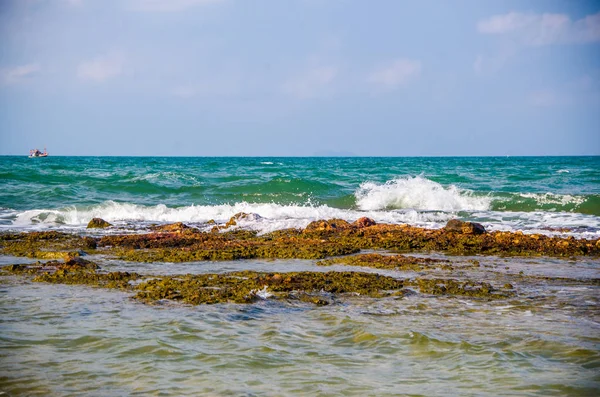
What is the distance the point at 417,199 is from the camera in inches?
969

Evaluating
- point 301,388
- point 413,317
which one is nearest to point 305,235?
point 413,317

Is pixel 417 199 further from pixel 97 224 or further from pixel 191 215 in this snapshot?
pixel 97 224

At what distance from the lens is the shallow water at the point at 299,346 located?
15.3ft

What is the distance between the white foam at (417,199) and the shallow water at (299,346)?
1663 centimetres

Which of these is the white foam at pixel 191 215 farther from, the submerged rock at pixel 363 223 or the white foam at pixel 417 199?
the white foam at pixel 417 199

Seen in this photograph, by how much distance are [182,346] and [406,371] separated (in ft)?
6.84

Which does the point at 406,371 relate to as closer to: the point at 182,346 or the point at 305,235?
the point at 182,346

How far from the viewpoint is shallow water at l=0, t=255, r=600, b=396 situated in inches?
184

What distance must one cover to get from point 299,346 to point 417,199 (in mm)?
19695

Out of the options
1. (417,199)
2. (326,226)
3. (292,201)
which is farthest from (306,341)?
(292,201)

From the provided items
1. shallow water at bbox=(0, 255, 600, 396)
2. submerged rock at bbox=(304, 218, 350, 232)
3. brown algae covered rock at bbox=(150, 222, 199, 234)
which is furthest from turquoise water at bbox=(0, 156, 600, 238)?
shallow water at bbox=(0, 255, 600, 396)

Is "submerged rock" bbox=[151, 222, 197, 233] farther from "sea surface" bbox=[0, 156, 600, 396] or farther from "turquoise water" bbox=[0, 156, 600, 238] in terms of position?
"sea surface" bbox=[0, 156, 600, 396]

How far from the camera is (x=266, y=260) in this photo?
424 inches

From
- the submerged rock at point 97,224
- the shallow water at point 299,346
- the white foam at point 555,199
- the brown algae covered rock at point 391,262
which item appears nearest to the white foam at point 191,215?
the submerged rock at point 97,224
